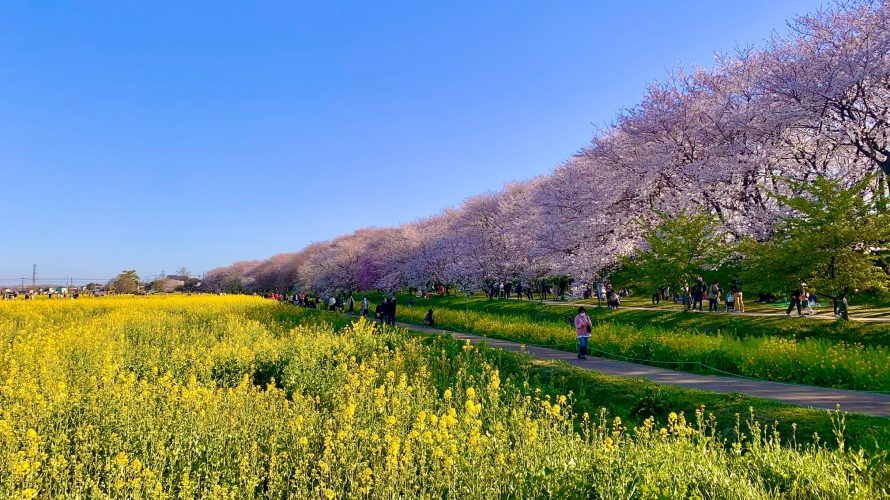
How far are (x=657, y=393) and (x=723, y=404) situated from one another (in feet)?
3.47

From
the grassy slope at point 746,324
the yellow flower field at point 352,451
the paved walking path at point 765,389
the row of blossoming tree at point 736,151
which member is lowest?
the paved walking path at point 765,389

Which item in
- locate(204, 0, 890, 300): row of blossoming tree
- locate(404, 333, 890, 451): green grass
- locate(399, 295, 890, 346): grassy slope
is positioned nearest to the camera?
locate(404, 333, 890, 451): green grass

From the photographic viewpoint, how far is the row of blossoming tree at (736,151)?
60.2ft

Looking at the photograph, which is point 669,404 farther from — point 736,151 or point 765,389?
point 736,151

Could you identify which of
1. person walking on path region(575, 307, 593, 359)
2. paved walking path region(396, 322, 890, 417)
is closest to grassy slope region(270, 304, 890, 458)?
paved walking path region(396, 322, 890, 417)

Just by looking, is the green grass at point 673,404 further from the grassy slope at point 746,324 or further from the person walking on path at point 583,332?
the grassy slope at point 746,324

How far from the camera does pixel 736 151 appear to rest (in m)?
21.5

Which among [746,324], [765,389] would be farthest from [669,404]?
[746,324]

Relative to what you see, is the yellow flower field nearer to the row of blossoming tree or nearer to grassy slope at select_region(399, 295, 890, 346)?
grassy slope at select_region(399, 295, 890, 346)

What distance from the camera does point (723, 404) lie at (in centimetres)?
798

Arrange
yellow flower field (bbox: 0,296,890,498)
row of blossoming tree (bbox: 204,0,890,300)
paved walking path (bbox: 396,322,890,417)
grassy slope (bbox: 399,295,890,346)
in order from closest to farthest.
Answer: yellow flower field (bbox: 0,296,890,498)
paved walking path (bbox: 396,322,890,417)
grassy slope (bbox: 399,295,890,346)
row of blossoming tree (bbox: 204,0,890,300)

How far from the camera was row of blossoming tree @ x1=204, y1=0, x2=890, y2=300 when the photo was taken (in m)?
18.4

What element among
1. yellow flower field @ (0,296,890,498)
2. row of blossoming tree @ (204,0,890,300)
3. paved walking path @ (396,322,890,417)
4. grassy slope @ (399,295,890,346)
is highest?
row of blossoming tree @ (204,0,890,300)

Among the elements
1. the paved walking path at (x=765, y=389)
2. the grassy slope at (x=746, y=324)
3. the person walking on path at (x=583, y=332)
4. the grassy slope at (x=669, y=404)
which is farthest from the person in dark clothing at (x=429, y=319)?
the grassy slope at (x=669, y=404)
